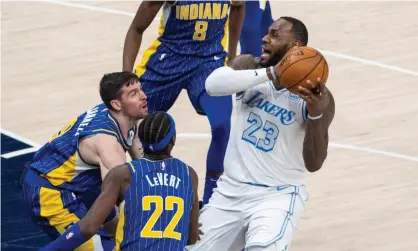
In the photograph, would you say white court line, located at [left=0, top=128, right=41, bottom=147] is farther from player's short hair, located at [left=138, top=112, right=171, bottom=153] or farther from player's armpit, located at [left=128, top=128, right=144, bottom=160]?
player's short hair, located at [left=138, top=112, right=171, bottom=153]

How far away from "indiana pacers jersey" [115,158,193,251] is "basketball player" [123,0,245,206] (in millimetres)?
2561

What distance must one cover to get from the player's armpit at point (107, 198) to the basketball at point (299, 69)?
116cm

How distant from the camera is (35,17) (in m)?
16.3

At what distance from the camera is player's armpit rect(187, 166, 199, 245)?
7547 millimetres

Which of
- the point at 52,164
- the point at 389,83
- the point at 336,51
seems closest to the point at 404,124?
the point at 389,83

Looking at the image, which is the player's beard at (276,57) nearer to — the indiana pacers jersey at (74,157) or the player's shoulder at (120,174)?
the indiana pacers jersey at (74,157)

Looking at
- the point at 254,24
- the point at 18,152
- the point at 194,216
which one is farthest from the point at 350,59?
the point at 194,216

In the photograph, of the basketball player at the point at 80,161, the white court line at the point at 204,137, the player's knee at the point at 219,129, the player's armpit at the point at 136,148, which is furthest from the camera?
the white court line at the point at 204,137

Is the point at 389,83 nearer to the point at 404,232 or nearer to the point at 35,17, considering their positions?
the point at 404,232

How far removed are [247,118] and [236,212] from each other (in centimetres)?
63

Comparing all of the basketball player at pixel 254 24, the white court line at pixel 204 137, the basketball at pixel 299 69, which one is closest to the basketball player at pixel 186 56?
the white court line at pixel 204 137

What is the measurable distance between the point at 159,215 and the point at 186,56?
10.4ft

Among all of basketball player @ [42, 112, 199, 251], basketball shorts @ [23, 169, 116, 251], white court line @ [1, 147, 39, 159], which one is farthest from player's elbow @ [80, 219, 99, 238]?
white court line @ [1, 147, 39, 159]

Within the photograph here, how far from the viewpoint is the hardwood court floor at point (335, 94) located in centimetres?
1048
